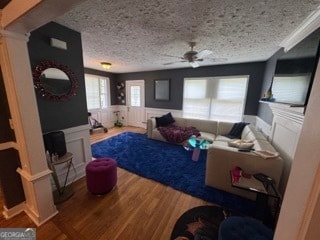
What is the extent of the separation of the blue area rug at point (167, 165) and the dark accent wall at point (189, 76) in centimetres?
198

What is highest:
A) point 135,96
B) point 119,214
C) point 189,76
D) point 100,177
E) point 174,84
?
point 189,76

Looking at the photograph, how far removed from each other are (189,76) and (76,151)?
4225 millimetres

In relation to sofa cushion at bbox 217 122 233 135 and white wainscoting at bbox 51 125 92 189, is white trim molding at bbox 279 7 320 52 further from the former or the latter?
white wainscoting at bbox 51 125 92 189

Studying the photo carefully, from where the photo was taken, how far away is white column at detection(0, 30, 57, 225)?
4.30 ft

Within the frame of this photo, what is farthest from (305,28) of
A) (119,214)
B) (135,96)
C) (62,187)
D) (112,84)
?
(112,84)

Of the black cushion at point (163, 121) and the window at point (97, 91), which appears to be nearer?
the black cushion at point (163, 121)

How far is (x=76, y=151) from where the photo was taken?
246cm

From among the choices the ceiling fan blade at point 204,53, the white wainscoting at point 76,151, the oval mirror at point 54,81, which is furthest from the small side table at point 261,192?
the oval mirror at point 54,81

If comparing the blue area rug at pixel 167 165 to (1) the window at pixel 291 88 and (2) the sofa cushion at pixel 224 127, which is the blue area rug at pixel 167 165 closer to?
(2) the sofa cushion at pixel 224 127

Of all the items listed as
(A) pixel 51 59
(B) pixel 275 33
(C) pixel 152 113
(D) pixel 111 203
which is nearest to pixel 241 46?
(B) pixel 275 33

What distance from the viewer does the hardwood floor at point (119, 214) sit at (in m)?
1.53

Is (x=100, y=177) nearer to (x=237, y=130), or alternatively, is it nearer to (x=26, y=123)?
(x=26, y=123)

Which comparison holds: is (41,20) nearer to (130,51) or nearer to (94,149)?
(130,51)

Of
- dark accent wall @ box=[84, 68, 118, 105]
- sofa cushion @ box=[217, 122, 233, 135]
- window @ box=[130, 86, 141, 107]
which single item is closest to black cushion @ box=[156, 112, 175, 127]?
sofa cushion @ box=[217, 122, 233, 135]
